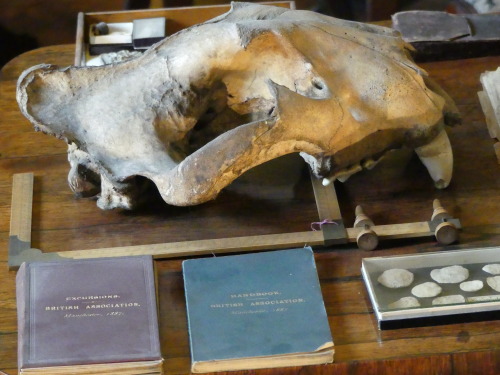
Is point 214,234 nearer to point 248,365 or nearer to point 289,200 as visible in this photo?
point 289,200

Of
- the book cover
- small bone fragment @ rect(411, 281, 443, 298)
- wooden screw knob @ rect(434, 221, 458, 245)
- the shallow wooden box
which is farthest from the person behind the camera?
the shallow wooden box

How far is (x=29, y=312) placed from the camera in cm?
142

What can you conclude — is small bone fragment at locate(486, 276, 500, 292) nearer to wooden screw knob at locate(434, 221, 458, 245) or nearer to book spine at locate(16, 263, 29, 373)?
wooden screw knob at locate(434, 221, 458, 245)

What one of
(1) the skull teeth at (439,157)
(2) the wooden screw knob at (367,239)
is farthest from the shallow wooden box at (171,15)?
(2) the wooden screw knob at (367,239)

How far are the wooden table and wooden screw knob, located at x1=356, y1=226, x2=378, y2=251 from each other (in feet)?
0.06

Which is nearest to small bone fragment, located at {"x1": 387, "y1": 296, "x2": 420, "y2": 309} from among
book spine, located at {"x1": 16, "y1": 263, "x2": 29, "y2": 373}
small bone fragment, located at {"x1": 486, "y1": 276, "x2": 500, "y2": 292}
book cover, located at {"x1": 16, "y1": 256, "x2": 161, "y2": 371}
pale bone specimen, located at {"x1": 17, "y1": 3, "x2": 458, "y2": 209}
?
small bone fragment, located at {"x1": 486, "y1": 276, "x2": 500, "y2": 292}

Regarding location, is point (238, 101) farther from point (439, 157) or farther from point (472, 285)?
point (472, 285)

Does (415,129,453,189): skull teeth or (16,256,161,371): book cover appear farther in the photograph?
(415,129,453,189): skull teeth

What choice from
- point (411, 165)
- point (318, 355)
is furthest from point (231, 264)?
point (411, 165)

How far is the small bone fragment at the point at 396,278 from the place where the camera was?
1.51m

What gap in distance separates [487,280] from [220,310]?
45cm

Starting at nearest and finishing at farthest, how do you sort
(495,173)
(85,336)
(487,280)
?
(85,336) → (487,280) → (495,173)

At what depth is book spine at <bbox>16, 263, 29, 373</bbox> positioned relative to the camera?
138cm

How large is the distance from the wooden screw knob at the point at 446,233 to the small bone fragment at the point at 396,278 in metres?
0.11
